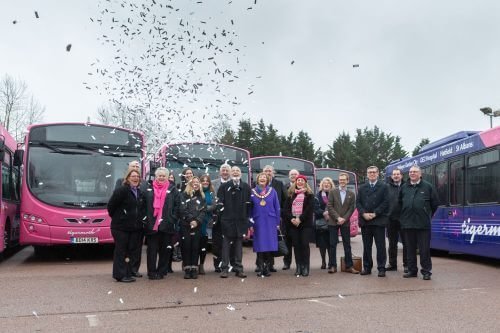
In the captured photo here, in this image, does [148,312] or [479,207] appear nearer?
[148,312]

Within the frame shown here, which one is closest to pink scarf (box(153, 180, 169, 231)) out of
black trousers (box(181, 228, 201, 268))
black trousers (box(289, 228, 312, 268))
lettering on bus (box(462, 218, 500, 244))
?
black trousers (box(181, 228, 201, 268))

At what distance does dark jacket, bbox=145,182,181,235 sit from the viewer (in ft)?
29.4

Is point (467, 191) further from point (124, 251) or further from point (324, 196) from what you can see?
point (124, 251)

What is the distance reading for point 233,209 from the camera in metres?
9.41

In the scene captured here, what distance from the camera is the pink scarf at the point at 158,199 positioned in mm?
8984

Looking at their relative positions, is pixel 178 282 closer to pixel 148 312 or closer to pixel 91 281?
pixel 91 281

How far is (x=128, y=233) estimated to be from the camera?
897cm

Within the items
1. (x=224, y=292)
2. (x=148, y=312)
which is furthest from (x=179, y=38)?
(x=148, y=312)

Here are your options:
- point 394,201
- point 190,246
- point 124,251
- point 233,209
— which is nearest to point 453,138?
point 394,201

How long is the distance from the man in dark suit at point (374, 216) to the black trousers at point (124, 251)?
400 cm

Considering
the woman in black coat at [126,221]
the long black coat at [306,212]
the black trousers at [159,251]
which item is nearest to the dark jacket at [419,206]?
the long black coat at [306,212]

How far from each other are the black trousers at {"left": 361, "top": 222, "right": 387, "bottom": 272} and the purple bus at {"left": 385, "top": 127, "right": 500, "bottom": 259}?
2.42 metres

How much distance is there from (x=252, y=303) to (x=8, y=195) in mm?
7905

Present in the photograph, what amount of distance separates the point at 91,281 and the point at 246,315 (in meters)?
3.65
